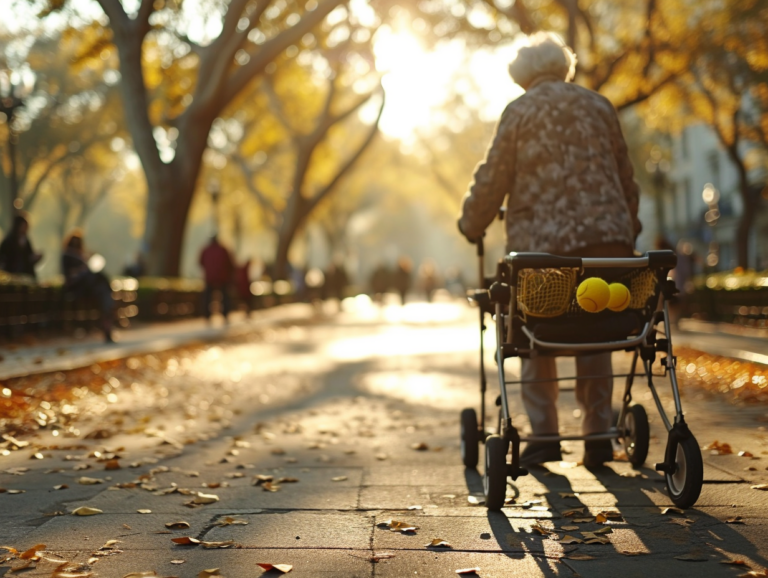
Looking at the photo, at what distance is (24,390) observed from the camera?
29.3ft

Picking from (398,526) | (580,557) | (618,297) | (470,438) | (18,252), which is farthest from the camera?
(18,252)

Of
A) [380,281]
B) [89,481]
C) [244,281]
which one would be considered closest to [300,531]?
[89,481]

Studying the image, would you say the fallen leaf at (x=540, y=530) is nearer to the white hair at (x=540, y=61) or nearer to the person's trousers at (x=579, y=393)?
the person's trousers at (x=579, y=393)

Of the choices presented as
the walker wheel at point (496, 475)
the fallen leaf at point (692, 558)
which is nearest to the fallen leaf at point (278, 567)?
the walker wheel at point (496, 475)

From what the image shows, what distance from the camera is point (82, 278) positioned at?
1490 centimetres

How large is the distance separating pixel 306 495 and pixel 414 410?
3.60m

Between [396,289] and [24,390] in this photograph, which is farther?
[396,289]

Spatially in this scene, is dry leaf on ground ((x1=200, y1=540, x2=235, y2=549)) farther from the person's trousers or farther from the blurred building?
the blurred building

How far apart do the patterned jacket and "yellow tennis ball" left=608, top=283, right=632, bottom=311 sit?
0.43 meters

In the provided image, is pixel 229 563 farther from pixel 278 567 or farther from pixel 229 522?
pixel 229 522

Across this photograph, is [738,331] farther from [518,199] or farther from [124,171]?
[124,171]

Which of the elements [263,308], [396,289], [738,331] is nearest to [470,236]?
[738,331]

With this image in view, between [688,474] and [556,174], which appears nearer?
[688,474]

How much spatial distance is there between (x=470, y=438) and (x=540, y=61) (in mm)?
1907
